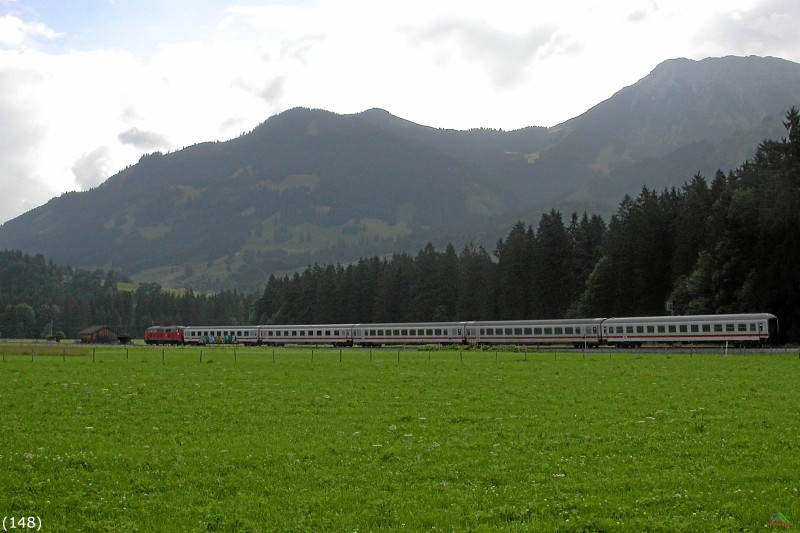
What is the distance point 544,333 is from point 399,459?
2667 inches

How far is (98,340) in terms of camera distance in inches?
5625

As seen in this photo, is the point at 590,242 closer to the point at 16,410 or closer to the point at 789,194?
the point at 789,194

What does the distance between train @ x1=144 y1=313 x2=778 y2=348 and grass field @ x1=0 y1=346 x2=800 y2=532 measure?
43.9 meters

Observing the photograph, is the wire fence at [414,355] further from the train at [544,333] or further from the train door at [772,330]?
the train door at [772,330]

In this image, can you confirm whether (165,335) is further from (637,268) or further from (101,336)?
(637,268)

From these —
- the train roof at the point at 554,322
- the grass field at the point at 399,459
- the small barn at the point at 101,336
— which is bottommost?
the small barn at the point at 101,336

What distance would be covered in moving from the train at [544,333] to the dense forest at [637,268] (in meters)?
6.68

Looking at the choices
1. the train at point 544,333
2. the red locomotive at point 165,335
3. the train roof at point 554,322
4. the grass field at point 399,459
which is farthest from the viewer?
the red locomotive at point 165,335

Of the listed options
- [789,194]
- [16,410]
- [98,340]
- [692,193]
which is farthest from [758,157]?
[98,340]

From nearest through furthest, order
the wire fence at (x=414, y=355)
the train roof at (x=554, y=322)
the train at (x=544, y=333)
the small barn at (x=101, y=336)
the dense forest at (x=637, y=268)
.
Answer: the wire fence at (x=414, y=355) < the train at (x=544, y=333) < the dense forest at (x=637, y=268) < the train roof at (x=554, y=322) < the small barn at (x=101, y=336)

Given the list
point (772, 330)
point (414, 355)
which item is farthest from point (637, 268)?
point (414, 355)

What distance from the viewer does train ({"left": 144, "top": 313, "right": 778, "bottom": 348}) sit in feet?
220

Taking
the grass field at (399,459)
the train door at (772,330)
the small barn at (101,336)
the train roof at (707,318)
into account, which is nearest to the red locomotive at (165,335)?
the small barn at (101,336)

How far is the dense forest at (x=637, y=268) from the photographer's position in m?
70.9
